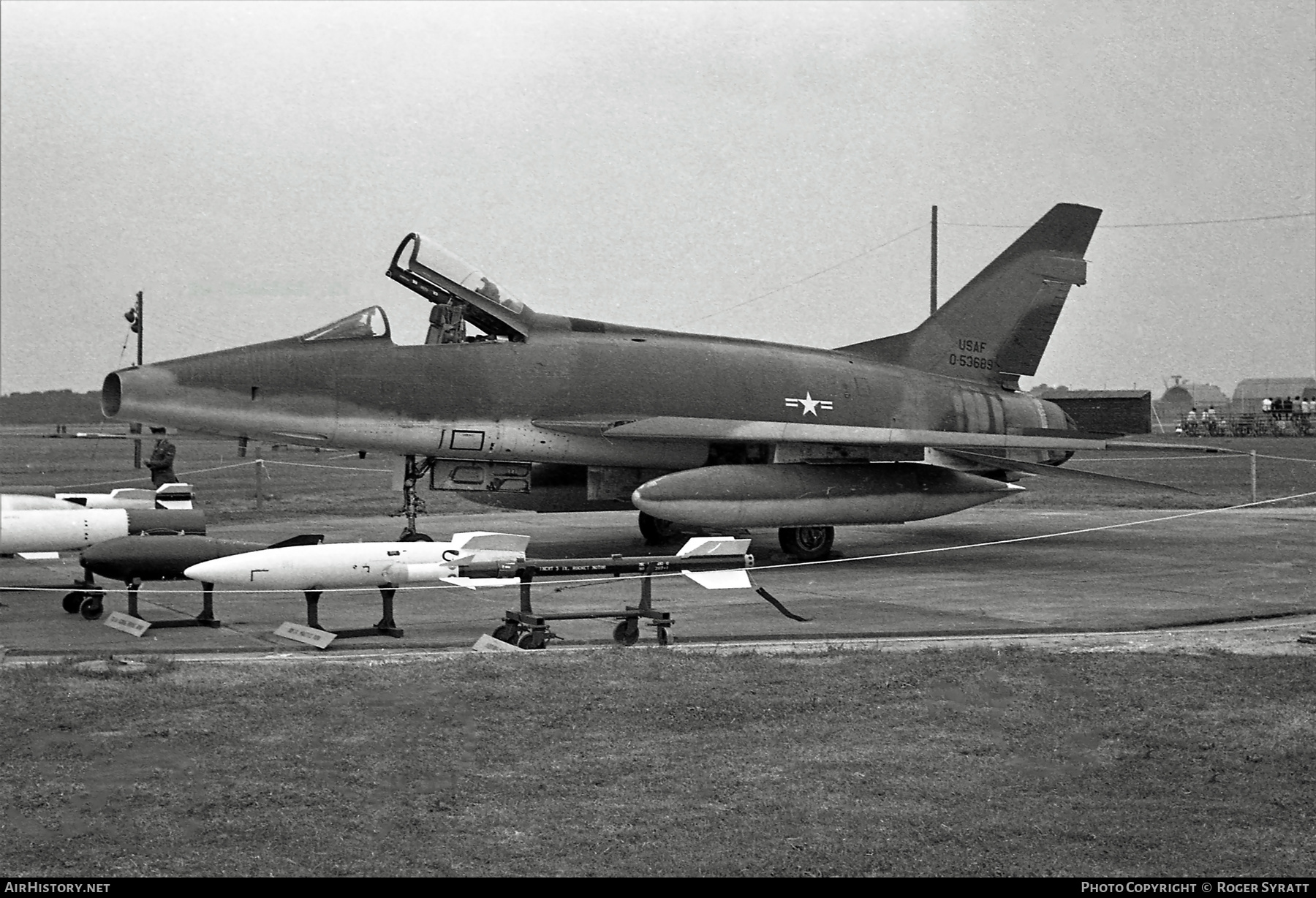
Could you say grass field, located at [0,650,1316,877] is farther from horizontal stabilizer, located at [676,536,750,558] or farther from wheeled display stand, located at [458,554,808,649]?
horizontal stabilizer, located at [676,536,750,558]

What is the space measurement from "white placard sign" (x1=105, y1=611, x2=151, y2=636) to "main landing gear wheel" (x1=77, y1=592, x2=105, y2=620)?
0.53 m

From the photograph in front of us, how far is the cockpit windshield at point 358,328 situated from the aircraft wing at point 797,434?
2.35 meters

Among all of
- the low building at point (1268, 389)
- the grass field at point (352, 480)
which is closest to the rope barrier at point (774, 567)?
the grass field at point (352, 480)

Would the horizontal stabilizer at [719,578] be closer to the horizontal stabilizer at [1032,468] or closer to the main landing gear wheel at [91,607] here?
the main landing gear wheel at [91,607]

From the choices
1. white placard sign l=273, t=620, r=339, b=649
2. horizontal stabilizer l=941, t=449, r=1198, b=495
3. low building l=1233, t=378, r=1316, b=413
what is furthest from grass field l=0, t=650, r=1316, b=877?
low building l=1233, t=378, r=1316, b=413

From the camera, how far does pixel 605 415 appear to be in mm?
17078

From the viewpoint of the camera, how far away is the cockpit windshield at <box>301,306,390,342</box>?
15891 millimetres

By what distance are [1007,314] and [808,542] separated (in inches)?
252

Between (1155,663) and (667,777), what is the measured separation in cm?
467

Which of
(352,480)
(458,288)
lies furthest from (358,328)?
(352,480)

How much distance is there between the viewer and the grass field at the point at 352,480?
25.4 m

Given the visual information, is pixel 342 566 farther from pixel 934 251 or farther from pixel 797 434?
pixel 934 251

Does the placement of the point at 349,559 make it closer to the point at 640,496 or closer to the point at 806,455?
the point at 640,496

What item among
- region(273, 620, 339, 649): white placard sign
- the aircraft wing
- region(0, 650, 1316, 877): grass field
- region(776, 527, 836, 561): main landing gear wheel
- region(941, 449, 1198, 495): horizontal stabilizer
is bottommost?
region(0, 650, 1316, 877): grass field
